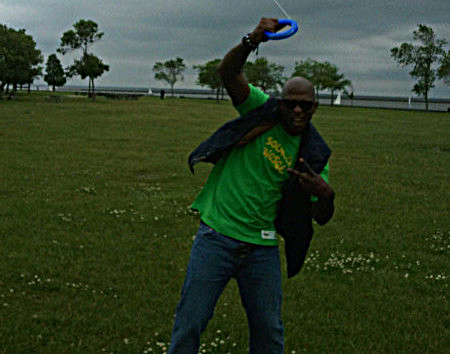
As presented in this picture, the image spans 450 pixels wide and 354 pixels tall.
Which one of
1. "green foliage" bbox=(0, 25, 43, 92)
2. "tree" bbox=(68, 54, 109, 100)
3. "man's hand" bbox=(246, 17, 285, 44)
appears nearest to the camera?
"man's hand" bbox=(246, 17, 285, 44)

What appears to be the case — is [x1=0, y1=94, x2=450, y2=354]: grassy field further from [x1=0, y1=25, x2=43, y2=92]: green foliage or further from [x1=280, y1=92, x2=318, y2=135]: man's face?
[x1=0, y1=25, x2=43, y2=92]: green foliage

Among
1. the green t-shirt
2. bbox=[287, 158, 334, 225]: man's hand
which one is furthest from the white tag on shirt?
bbox=[287, 158, 334, 225]: man's hand

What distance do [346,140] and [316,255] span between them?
21.7 meters

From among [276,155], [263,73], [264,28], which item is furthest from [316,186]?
[263,73]

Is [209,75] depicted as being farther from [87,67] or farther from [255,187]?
[255,187]

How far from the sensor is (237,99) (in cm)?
402

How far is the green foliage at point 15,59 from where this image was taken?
67688mm

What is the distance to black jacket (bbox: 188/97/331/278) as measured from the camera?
4031 mm

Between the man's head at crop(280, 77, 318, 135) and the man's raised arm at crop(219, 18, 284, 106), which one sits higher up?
the man's raised arm at crop(219, 18, 284, 106)

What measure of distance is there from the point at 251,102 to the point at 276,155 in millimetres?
396

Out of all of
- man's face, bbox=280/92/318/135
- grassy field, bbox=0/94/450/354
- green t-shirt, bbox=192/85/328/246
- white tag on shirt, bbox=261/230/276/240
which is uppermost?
man's face, bbox=280/92/318/135

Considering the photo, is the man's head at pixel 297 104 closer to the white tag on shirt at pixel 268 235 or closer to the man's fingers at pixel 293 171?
the man's fingers at pixel 293 171

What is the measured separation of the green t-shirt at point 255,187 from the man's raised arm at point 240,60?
0.10 metres

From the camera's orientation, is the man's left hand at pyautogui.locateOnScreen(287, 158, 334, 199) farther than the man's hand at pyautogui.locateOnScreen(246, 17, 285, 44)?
Yes
